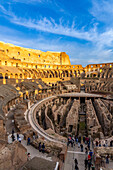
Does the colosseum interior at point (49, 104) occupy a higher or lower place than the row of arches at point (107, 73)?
lower

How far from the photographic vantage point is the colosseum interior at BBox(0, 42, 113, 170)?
24.0 feet

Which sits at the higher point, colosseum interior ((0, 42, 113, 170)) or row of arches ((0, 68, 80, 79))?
row of arches ((0, 68, 80, 79))

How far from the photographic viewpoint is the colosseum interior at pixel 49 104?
7.31 metres

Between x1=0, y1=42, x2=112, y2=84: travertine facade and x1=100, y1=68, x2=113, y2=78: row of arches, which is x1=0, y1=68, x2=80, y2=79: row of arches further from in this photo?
x1=100, y1=68, x2=113, y2=78: row of arches

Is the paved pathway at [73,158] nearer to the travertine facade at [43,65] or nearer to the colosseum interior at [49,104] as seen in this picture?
the colosseum interior at [49,104]

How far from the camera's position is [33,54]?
175 ft

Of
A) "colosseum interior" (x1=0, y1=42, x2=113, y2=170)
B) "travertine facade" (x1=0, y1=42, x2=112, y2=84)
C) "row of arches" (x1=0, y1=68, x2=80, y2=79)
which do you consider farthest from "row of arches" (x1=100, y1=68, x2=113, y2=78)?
"row of arches" (x1=0, y1=68, x2=80, y2=79)

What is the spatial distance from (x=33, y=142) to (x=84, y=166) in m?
3.73

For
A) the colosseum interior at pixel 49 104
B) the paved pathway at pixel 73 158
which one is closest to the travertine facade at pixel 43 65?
the colosseum interior at pixel 49 104

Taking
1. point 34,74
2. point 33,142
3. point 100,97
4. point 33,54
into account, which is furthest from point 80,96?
point 33,54

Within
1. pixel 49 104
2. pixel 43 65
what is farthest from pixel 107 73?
pixel 49 104

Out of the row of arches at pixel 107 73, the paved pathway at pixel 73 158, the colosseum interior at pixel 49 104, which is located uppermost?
the row of arches at pixel 107 73

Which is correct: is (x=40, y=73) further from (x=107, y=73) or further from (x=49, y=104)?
(x=107, y=73)

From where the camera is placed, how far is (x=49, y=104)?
22969mm
